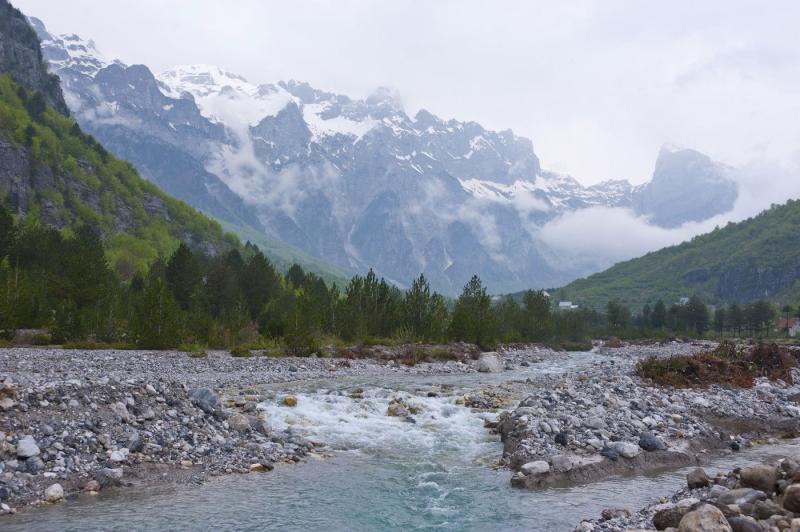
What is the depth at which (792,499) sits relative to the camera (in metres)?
11.2

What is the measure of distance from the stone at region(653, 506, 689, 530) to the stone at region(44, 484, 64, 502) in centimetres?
1337

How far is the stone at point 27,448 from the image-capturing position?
1493cm

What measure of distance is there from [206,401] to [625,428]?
15.3m

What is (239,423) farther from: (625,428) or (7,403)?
(625,428)

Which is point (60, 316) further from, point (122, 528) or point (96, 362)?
point (122, 528)

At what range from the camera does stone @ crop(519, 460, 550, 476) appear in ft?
57.1

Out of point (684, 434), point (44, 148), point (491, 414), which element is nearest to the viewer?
point (684, 434)

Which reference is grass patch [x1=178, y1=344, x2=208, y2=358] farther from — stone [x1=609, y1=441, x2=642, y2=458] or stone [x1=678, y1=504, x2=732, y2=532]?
stone [x1=678, y1=504, x2=732, y2=532]

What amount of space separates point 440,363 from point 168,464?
4531 cm

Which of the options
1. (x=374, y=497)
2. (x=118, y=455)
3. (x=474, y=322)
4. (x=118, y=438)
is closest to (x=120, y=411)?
(x=118, y=438)

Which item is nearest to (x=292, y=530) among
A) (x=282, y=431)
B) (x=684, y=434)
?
(x=282, y=431)

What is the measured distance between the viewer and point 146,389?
2061 centimetres

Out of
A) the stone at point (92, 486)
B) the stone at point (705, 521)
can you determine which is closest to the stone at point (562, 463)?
the stone at point (705, 521)

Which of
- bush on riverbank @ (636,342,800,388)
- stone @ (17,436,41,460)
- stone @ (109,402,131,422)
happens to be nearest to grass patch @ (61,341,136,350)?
stone @ (109,402,131,422)
